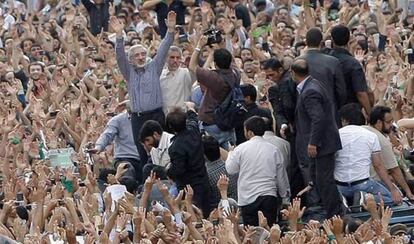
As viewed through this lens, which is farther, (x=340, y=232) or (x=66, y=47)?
(x=66, y=47)

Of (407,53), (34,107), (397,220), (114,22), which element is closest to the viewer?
(397,220)

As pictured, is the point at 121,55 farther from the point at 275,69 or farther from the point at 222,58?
the point at 275,69

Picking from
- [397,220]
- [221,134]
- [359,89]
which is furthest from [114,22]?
[397,220]

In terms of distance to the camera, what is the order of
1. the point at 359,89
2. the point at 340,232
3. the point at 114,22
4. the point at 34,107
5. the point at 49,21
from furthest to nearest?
the point at 49,21
the point at 34,107
the point at 114,22
the point at 359,89
the point at 340,232

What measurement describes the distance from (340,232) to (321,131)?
193 centimetres

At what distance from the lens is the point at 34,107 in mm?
21125

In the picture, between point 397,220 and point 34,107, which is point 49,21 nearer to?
point 34,107

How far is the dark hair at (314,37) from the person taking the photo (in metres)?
16.4

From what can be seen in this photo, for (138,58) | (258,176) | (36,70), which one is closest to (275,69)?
(258,176)

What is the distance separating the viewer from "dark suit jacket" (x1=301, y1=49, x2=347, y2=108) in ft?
53.7

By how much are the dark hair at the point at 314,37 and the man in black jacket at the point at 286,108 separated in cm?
36

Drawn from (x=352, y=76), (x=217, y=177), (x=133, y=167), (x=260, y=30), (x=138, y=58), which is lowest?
(x=260, y=30)

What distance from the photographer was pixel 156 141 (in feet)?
55.5

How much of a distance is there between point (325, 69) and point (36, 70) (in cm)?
735
